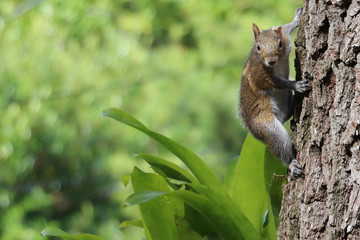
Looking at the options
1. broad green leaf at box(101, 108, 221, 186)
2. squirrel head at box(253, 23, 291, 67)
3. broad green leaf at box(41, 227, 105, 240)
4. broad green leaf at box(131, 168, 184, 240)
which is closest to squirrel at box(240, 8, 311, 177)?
squirrel head at box(253, 23, 291, 67)

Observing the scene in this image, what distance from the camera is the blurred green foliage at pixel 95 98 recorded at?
4.28m

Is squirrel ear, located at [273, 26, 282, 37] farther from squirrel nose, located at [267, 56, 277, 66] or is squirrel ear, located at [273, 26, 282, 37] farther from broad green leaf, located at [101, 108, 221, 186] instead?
broad green leaf, located at [101, 108, 221, 186]

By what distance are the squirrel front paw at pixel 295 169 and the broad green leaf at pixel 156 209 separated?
12.3 inches

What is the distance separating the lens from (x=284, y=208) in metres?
1.27

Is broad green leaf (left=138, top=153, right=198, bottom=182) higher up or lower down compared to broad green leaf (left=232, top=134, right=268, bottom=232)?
higher up

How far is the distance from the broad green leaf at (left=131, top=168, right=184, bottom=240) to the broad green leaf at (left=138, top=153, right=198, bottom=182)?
0.16ft

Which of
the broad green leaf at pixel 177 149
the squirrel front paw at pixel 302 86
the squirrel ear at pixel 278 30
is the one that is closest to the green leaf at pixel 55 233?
the broad green leaf at pixel 177 149

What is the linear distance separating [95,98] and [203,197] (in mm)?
3126

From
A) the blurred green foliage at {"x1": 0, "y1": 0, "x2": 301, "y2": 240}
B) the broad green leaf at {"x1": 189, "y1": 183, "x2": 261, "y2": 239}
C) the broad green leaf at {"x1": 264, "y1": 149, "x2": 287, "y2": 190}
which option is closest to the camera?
the broad green leaf at {"x1": 189, "y1": 183, "x2": 261, "y2": 239}

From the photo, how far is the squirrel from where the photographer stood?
1509 mm

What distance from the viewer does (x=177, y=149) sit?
145 centimetres

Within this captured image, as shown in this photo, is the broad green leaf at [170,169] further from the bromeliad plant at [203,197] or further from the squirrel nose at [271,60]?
the squirrel nose at [271,60]

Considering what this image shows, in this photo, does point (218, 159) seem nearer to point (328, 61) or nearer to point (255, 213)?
point (255, 213)

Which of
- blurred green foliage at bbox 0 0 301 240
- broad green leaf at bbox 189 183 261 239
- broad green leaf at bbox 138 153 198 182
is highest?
blurred green foliage at bbox 0 0 301 240
